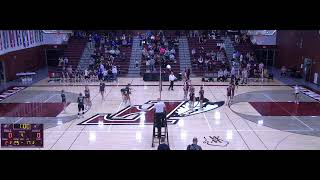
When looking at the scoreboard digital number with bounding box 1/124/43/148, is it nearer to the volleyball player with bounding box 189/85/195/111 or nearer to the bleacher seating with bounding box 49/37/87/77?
the volleyball player with bounding box 189/85/195/111

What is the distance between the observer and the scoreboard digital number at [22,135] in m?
8.98

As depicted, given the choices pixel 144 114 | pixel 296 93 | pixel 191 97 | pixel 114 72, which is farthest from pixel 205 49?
pixel 144 114

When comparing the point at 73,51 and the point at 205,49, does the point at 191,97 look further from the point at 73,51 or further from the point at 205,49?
the point at 73,51

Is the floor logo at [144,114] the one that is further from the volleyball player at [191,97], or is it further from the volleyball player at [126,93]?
the volleyball player at [126,93]

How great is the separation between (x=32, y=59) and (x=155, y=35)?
33.7 ft

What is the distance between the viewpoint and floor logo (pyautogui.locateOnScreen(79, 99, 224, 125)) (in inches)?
578

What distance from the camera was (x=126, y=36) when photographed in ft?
103

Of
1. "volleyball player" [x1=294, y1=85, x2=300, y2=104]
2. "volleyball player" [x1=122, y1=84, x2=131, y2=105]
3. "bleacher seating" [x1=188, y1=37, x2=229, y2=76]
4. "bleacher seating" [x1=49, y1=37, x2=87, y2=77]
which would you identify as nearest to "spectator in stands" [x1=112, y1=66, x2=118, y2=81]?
"bleacher seating" [x1=49, y1=37, x2=87, y2=77]

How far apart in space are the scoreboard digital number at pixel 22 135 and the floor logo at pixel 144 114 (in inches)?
213

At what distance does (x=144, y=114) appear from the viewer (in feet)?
52.0

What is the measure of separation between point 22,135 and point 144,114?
7.39m

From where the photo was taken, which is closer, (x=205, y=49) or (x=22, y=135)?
(x=22, y=135)

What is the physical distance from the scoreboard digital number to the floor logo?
5421mm
